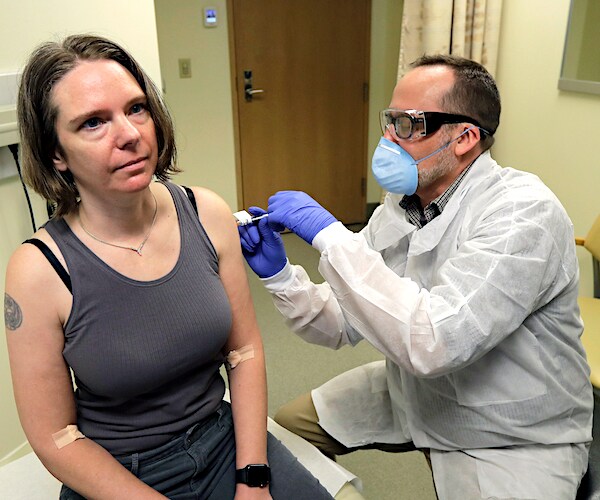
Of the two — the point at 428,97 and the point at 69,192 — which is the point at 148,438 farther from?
the point at 428,97

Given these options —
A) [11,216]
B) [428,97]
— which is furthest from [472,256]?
[11,216]

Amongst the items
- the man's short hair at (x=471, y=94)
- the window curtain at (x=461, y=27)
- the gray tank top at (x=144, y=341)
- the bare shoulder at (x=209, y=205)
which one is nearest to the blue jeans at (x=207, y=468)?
the gray tank top at (x=144, y=341)

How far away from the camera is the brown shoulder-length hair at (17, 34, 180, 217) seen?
89 cm

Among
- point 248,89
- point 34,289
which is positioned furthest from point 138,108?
point 248,89

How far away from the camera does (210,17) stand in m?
3.54

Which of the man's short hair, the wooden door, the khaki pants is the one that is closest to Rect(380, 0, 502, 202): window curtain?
the wooden door

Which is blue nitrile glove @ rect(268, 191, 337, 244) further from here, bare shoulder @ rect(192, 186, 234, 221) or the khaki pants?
the khaki pants

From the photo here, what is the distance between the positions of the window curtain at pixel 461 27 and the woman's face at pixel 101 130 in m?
2.25

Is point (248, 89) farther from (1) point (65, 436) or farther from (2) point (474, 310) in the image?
(1) point (65, 436)

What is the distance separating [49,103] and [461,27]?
2.59 metres

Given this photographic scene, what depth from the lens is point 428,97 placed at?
1311 millimetres

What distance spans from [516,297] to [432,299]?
0.54 ft

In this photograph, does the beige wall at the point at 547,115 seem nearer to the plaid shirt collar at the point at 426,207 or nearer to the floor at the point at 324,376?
the floor at the point at 324,376

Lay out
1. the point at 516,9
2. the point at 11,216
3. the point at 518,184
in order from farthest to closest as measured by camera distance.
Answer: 1. the point at 516,9
2. the point at 11,216
3. the point at 518,184
